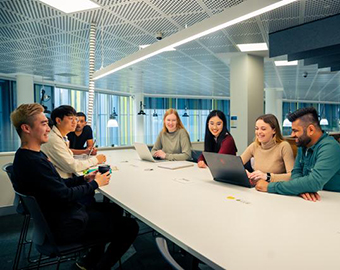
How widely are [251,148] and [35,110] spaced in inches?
74.1

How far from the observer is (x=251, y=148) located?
8.84 ft

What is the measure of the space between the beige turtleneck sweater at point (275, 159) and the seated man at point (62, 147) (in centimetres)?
167

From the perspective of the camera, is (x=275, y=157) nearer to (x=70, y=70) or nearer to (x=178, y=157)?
(x=178, y=157)

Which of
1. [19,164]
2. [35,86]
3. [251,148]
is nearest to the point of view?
[19,164]

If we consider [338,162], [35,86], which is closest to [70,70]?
[35,86]

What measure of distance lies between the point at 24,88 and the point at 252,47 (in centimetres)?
642

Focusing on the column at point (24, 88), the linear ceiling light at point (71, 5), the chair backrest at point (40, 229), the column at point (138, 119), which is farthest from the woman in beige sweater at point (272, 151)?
the column at point (138, 119)

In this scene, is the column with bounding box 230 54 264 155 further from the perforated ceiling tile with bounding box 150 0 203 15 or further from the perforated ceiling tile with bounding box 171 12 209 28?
the perforated ceiling tile with bounding box 150 0 203 15

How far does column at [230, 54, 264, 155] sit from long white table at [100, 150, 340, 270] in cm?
385

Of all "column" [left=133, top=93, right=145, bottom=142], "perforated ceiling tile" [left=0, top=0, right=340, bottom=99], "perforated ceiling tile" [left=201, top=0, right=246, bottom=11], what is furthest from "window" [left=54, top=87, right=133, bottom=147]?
"perforated ceiling tile" [left=201, top=0, right=246, bottom=11]

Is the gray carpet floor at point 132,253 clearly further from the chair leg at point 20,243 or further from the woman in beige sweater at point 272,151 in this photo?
the woman in beige sweater at point 272,151

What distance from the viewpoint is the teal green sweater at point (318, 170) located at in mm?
1792

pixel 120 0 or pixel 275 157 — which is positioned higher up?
pixel 120 0

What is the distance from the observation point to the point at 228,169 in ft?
7.37
